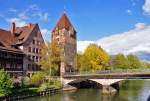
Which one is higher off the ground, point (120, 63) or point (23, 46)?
point (23, 46)

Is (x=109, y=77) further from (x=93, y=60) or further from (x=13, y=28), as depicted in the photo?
(x=13, y=28)

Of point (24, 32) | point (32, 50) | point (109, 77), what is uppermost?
point (24, 32)

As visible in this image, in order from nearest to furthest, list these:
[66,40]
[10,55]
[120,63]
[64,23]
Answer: [10,55], [66,40], [64,23], [120,63]

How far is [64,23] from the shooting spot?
301 ft

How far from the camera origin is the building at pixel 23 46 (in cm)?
7279

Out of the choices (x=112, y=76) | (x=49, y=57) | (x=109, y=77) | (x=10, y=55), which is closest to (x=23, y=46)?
(x=49, y=57)

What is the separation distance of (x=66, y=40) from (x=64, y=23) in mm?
5149

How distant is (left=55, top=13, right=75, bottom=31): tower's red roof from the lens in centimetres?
9172

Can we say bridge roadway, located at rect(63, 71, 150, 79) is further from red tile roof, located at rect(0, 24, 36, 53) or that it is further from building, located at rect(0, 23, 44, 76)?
red tile roof, located at rect(0, 24, 36, 53)

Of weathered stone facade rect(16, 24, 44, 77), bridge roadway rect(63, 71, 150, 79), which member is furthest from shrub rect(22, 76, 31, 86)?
bridge roadway rect(63, 71, 150, 79)

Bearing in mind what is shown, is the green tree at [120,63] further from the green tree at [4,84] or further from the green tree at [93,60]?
the green tree at [4,84]

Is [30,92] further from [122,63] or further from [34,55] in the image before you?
[122,63]

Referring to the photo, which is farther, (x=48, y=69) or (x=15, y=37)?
(x=15, y=37)

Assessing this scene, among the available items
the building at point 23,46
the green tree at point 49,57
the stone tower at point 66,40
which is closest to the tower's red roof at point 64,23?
the stone tower at point 66,40
